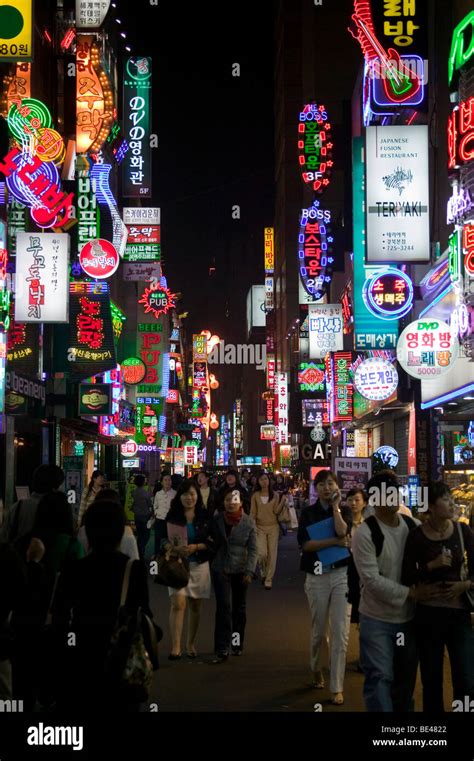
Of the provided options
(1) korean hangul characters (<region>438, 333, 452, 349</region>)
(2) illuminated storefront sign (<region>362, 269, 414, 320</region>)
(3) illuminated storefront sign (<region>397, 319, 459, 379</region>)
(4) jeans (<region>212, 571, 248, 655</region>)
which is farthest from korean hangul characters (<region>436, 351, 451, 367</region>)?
(4) jeans (<region>212, 571, 248, 655</region>)

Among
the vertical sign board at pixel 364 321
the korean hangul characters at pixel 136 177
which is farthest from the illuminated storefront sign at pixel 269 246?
the vertical sign board at pixel 364 321

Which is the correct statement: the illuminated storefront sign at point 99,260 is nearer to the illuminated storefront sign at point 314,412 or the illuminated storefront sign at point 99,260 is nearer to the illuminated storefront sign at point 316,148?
the illuminated storefront sign at point 316,148

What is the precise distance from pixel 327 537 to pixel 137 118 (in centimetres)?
2843

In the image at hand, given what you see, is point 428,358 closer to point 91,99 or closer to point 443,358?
point 443,358

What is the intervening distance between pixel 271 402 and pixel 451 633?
81656 mm

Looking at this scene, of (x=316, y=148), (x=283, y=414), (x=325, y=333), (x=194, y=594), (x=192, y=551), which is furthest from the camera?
(x=283, y=414)

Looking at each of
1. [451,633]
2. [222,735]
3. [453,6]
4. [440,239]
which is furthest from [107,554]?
[453,6]

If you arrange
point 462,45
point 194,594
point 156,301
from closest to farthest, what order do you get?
point 194,594 < point 462,45 < point 156,301

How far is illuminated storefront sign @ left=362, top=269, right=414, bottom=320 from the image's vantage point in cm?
2033

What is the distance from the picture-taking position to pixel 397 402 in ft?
77.4

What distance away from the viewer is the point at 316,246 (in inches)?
1273

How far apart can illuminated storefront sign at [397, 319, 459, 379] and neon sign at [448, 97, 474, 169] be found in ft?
11.4

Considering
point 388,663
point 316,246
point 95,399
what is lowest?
point 388,663

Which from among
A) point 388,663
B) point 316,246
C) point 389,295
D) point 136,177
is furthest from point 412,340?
point 136,177
